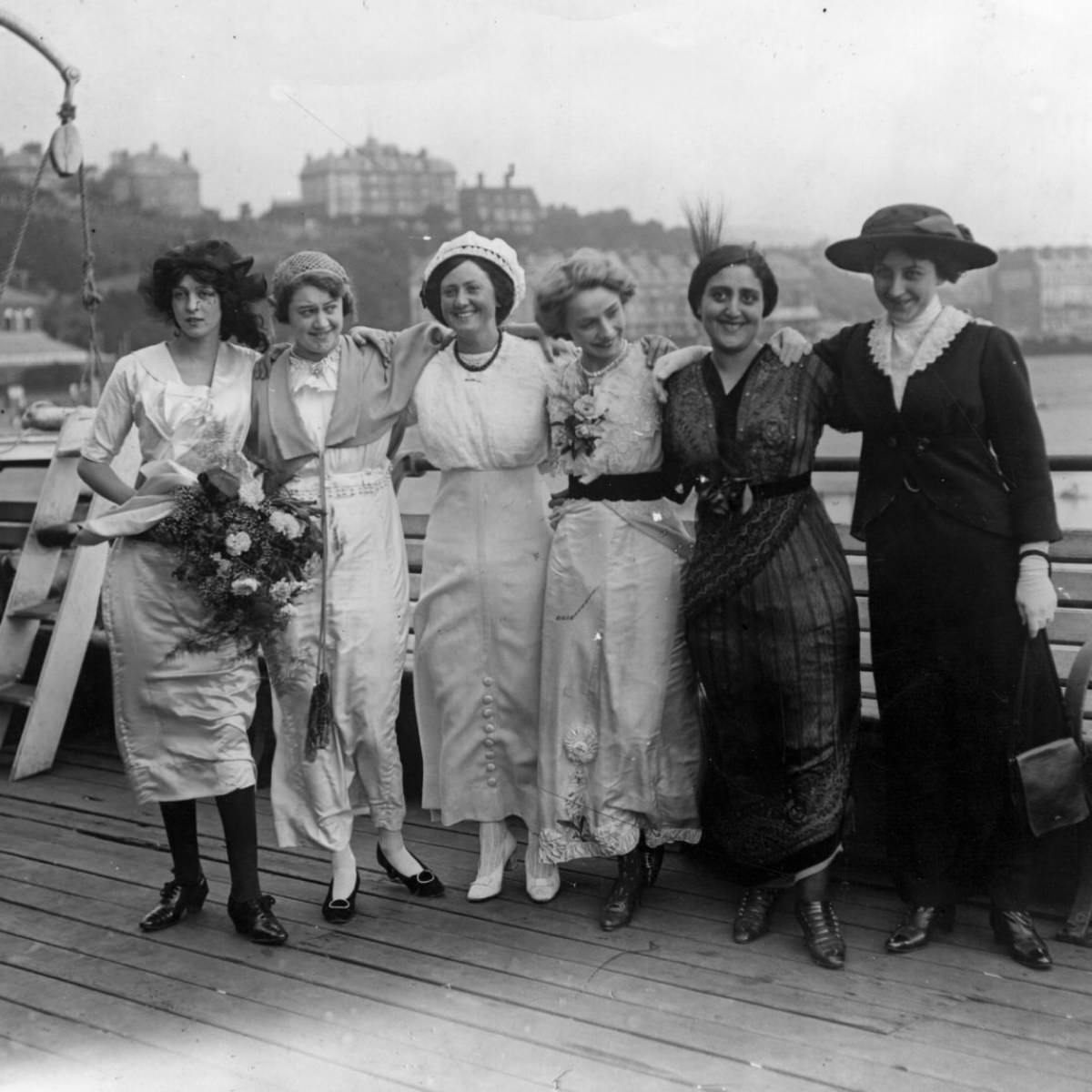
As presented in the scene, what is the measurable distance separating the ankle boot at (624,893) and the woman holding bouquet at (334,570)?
2.20ft

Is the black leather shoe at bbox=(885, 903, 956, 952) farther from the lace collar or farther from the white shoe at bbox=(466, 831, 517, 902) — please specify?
the lace collar

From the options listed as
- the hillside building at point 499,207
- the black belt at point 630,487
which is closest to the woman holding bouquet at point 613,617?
the black belt at point 630,487

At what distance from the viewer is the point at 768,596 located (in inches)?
122

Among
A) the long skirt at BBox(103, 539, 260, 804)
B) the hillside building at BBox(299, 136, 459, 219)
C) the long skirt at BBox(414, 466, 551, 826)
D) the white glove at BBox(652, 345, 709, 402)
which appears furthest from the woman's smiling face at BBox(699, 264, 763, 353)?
the hillside building at BBox(299, 136, 459, 219)

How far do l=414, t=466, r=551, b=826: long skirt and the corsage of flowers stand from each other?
43cm

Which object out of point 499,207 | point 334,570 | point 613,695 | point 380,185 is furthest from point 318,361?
point 499,207

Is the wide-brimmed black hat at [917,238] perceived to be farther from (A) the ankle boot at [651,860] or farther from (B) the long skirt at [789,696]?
(A) the ankle boot at [651,860]

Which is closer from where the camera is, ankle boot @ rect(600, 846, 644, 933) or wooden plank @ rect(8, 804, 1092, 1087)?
wooden plank @ rect(8, 804, 1092, 1087)

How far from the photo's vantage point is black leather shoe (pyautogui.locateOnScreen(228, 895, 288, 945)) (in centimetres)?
322

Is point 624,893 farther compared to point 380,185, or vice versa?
point 380,185

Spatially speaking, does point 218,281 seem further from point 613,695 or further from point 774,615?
point 774,615

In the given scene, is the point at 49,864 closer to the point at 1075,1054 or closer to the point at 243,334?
the point at 243,334

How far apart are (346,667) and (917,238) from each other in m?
1.80

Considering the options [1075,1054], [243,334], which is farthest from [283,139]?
[1075,1054]
